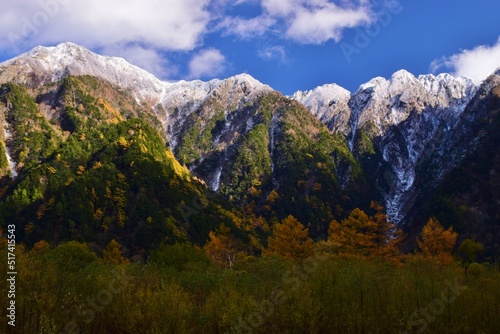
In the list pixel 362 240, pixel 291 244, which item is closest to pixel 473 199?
pixel 362 240

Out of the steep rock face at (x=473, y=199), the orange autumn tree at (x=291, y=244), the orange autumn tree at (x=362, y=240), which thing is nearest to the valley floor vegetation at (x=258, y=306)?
the orange autumn tree at (x=362, y=240)

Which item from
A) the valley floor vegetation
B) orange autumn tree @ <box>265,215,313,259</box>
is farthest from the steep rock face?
the valley floor vegetation

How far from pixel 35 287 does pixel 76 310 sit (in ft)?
8.60

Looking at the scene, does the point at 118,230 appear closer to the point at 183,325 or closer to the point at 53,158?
the point at 53,158

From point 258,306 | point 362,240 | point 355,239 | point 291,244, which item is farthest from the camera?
point 291,244

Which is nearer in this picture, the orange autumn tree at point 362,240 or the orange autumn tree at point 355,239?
the orange autumn tree at point 362,240

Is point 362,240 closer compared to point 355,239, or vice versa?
point 362,240

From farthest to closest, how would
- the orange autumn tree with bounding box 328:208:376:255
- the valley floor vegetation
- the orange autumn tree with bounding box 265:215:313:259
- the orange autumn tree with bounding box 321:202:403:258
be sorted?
the orange autumn tree with bounding box 265:215:313:259
the orange autumn tree with bounding box 328:208:376:255
the orange autumn tree with bounding box 321:202:403:258
the valley floor vegetation

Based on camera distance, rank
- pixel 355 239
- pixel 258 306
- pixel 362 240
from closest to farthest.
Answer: pixel 258 306
pixel 362 240
pixel 355 239

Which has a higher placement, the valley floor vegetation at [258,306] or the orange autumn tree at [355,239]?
the orange autumn tree at [355,239]

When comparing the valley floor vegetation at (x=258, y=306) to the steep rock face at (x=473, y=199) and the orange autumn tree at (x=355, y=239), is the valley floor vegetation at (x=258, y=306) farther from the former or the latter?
the steep rock face at (x=473, y=199)

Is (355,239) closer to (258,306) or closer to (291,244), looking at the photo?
(291,244)

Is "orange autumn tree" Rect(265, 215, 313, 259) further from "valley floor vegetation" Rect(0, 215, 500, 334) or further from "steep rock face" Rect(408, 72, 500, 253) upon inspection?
"steep rock face" Rect(408, 72, 500, 253)

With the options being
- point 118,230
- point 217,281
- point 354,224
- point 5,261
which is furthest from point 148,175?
point 5,261
